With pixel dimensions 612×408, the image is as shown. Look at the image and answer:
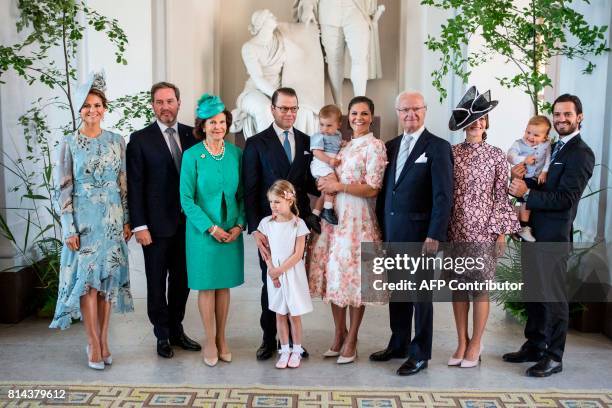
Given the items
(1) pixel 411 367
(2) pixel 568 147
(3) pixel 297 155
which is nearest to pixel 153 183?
(3) pixel 297 155

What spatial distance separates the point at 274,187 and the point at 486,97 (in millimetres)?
1256

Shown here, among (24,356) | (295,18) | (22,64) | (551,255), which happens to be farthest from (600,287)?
(295,18)

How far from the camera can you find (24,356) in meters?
4.09

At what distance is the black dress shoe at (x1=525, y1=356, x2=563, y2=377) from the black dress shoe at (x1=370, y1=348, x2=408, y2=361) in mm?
698

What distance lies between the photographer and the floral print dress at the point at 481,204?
3777 millimetres

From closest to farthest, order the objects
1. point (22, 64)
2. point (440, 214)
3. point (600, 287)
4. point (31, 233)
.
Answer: point (440, 214), point (22, 64), point (600, 287), point (31, 233)

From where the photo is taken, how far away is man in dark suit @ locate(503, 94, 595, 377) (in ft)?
12.4

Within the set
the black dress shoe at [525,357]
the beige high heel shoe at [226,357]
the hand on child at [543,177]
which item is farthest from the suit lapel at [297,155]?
the black dress shoe at [525,357]

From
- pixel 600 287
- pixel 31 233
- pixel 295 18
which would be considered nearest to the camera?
pixel 600 287

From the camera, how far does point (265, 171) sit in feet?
13.0

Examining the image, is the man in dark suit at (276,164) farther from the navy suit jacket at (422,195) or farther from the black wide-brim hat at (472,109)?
the black wide-brim hat at (472,109)

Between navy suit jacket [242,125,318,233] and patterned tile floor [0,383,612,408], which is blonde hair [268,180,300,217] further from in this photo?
patterned tile floor [0,383,612,408]

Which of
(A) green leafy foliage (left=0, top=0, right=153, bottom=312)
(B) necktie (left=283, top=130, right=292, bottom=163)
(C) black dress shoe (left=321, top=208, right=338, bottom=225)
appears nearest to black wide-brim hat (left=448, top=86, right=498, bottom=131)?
(C) black dress shoe (left=321, top=208, right=338, bottom=225)

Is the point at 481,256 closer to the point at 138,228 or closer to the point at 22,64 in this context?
the point at 138,228
